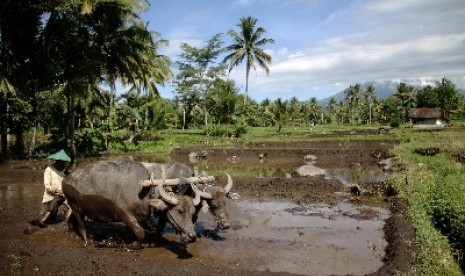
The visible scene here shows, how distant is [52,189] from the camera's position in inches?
417

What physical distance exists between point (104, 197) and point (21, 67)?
19.6m

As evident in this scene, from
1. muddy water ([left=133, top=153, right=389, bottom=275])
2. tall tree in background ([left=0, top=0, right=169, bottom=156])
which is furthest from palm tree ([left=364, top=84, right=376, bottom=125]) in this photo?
muddy water ([left=133, top=153, right=389, bottom=275])

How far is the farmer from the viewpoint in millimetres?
10602

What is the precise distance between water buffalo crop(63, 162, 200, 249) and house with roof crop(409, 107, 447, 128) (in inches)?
2624

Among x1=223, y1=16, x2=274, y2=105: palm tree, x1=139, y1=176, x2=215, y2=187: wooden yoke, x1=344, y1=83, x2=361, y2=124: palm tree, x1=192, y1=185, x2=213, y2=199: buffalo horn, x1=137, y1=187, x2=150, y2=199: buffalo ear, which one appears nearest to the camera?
x1=139, y1=176, x2=215, y2=187: wooden yoke

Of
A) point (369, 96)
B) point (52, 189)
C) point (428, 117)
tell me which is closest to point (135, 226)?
point (52, 189)

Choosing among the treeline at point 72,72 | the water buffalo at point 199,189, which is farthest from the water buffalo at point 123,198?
the treeline at point 72,72

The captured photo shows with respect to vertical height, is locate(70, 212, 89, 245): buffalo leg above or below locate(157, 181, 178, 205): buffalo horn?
below

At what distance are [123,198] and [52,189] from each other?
2.43 metres

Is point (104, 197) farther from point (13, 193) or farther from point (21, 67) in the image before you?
point (21, 67)

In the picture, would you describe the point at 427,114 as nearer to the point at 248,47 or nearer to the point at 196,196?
the point at 248,47

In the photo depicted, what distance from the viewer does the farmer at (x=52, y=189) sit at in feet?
34.8

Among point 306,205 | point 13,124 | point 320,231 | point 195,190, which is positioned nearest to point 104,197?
point 195,190

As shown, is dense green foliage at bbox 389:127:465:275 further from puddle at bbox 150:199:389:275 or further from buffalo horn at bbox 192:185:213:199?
buffalo horn at bbox 192:185:213:199
